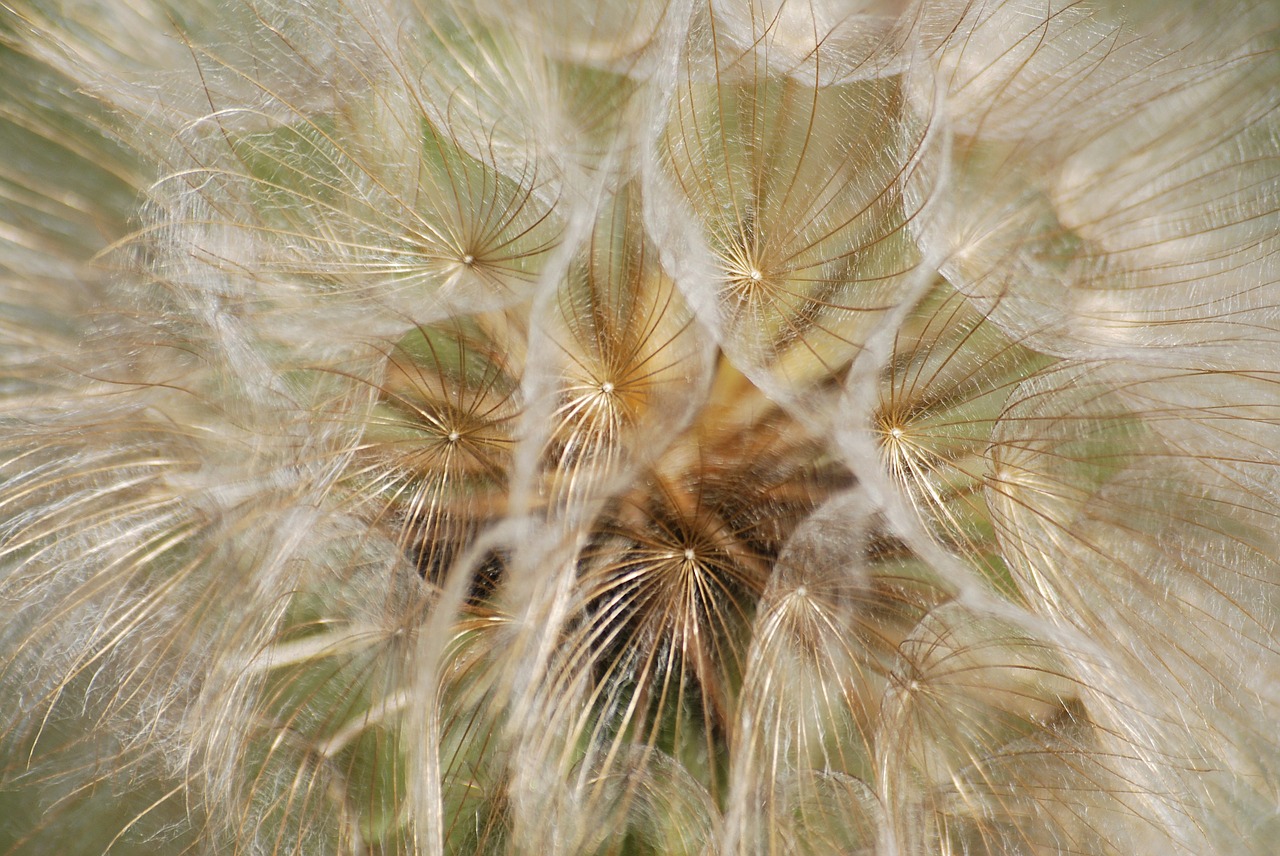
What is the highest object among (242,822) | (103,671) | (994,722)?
(994,722)

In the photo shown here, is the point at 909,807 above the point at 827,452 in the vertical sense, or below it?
below

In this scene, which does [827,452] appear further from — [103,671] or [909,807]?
[103,671]

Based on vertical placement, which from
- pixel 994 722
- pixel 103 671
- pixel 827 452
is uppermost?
pixel 827 452

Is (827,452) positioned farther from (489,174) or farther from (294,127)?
(294,127)

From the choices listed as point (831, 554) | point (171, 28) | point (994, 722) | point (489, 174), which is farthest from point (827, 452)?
point (171, 28)

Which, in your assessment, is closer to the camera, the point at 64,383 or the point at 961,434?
the point at 961,434

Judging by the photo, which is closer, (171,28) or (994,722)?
(994,722)

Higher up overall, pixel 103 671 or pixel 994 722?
pixel 994 722

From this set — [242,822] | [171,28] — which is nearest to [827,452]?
[242,822]
